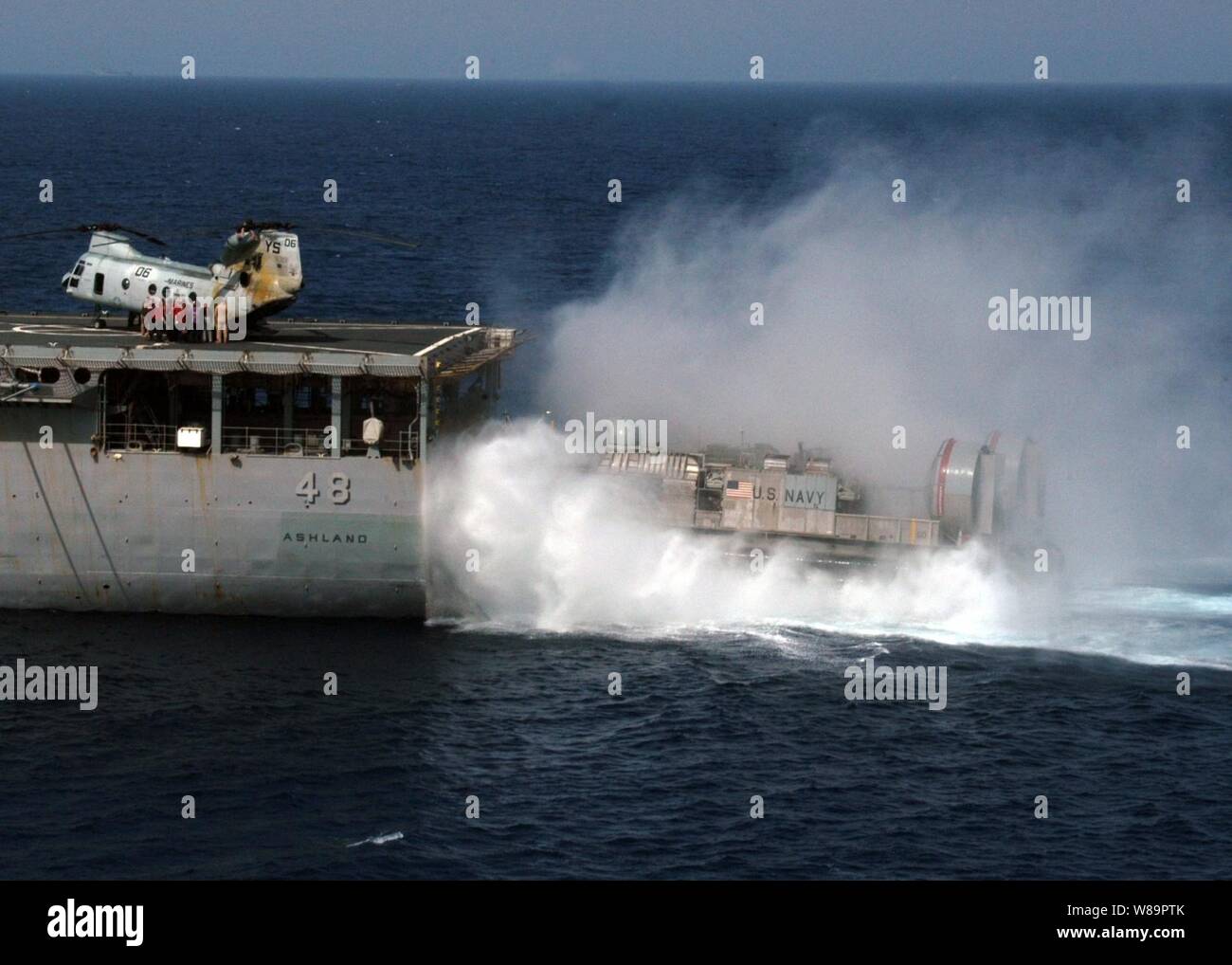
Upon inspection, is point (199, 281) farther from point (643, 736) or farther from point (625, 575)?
point (643, 736)

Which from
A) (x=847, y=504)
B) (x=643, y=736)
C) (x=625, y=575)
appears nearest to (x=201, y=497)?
(x=625, y=575)

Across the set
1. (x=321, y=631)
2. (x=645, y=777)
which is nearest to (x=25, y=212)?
(x=321, y=631)

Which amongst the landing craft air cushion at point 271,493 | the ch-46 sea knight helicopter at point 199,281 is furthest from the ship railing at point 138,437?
the ch-46 sea knight helicopter at point 199,281

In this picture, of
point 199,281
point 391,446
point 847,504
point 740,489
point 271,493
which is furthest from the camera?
point 199,281

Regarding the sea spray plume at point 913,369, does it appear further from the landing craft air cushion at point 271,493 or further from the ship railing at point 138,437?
the ship railing at point 138,437

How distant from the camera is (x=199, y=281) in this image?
6303 cm

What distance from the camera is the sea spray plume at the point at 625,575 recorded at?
57.8 metres

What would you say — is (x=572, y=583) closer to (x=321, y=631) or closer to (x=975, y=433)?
(x=321, y=631)

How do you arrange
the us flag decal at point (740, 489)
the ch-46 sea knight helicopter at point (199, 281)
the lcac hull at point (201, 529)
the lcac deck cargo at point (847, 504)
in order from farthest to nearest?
the ch-46 sea knight helicopter at point (199, 281) → the us flag decal at point (740, 489) → the lcac deck cargo at point (847, 504) → the lcac hull at point (201, 529)

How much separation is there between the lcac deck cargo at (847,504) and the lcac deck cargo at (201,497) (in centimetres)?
869

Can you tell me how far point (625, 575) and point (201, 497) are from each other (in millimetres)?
14990

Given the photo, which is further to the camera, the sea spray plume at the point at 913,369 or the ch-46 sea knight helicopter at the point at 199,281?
the sea spray plume at the point at 913,369

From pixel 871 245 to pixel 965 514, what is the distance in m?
26.3
